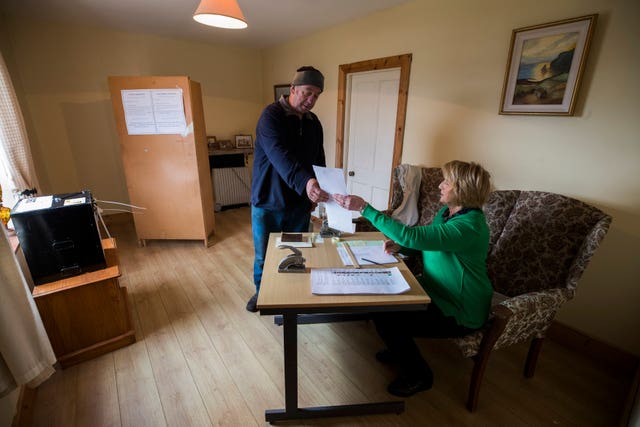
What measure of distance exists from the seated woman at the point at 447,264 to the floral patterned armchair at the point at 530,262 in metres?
0.11

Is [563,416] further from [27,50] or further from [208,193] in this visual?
[27,50]

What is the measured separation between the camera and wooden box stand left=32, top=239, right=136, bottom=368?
1.58m

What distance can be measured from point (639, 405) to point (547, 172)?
1.27 m

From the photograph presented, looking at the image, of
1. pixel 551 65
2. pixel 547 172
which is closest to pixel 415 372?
pixel 547 172

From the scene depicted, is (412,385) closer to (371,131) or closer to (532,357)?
(532,357)

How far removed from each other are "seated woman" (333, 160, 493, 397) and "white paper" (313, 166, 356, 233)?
0.05 meters

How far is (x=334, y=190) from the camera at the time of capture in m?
1.35

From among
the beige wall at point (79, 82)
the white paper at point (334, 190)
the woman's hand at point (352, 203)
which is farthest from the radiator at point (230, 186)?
the woman's hand at point (352, 203)

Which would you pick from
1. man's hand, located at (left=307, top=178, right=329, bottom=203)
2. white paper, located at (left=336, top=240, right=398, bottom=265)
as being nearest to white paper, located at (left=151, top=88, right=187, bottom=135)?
man's hand, located at (left=307, top=178, right=329, bottom=203)

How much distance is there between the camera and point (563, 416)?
1.48 meters

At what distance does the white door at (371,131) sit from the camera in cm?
287

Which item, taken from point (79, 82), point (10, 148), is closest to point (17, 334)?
point (10, 148)

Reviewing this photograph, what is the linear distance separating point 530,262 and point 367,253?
3.39 ft

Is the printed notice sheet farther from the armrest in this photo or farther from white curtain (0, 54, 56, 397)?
white curtain (0, 54, 56, 397)
